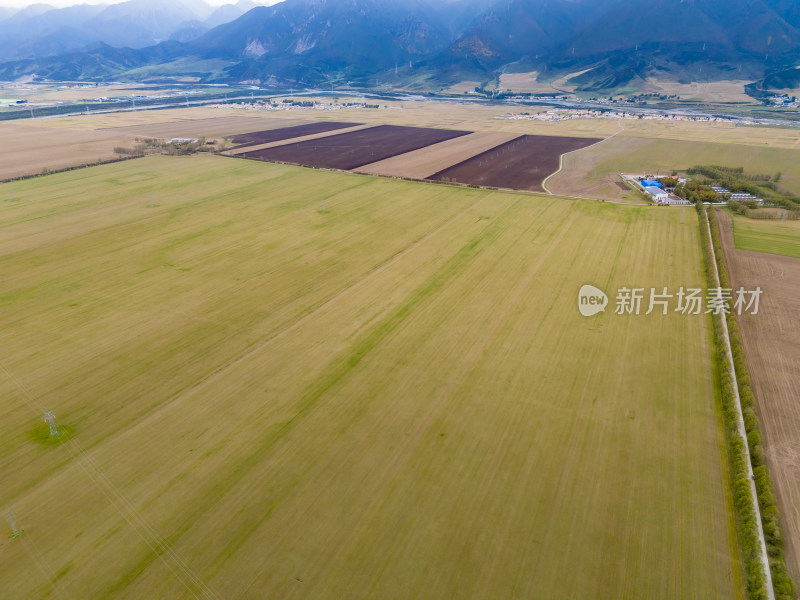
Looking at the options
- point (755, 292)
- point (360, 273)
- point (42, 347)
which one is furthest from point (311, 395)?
point (755, 292)

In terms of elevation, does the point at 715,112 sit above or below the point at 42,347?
above

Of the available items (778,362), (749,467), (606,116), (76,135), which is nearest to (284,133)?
(76,135)

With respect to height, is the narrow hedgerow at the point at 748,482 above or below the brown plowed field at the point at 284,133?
below

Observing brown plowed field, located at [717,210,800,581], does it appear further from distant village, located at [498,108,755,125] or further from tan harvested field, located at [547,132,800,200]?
distant village, located at [498,108,755,125]

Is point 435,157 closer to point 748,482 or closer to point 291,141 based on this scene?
point 291,141

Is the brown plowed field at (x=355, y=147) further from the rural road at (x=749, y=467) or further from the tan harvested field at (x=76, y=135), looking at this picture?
the rural road at (x=749, y=467)

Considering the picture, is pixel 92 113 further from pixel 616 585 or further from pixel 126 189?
pixel 616 585

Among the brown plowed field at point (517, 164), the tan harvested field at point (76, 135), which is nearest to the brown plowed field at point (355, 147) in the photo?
the brown plowed field at point (517, 164)
